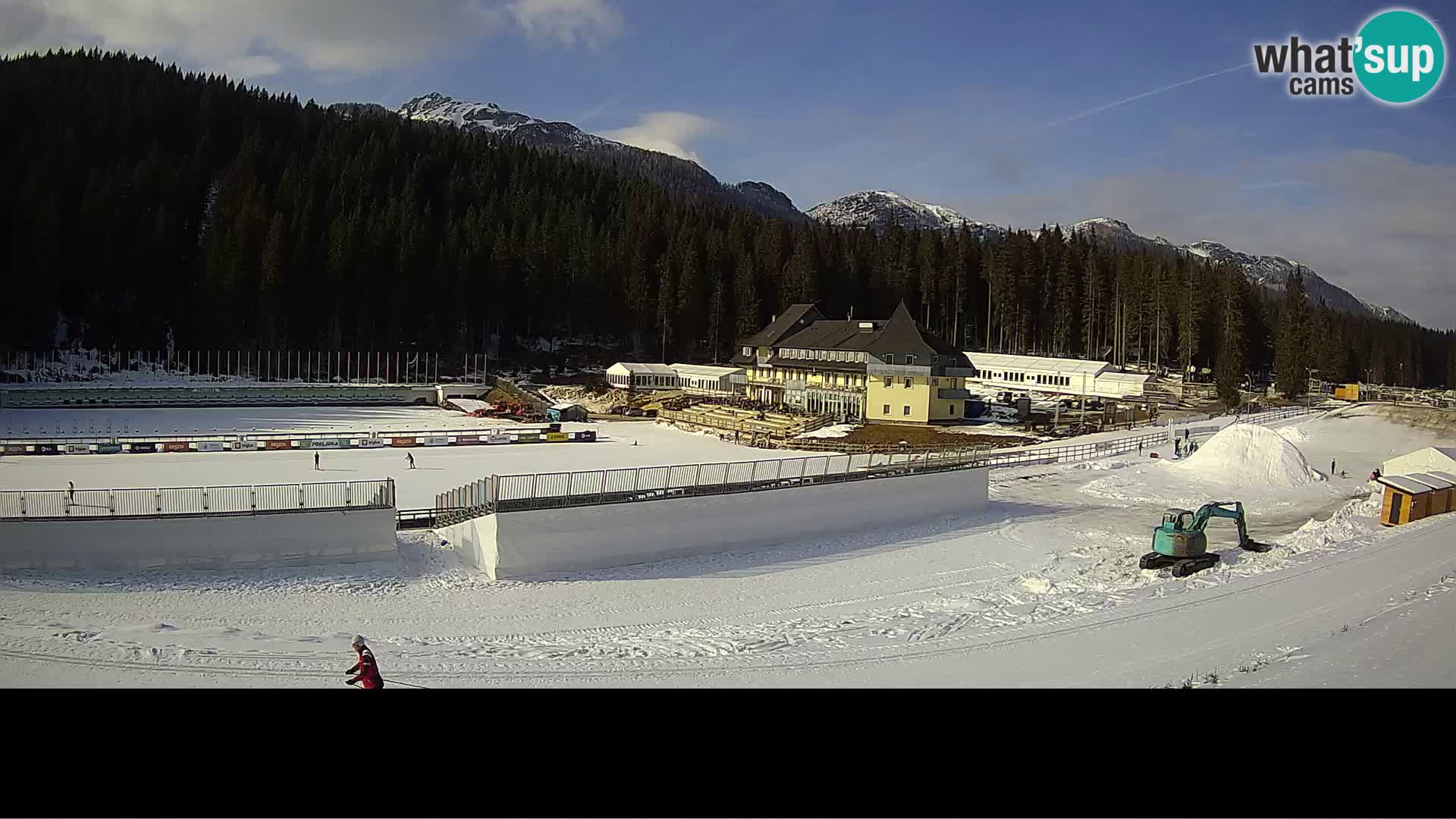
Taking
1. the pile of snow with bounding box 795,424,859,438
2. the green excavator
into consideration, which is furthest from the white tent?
the pile of snow with bounding box 795,424,859,438

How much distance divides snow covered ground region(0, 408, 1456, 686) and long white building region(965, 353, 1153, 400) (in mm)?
32147

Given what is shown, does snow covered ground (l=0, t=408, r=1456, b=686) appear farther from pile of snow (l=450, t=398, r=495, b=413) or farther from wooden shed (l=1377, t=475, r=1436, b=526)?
pile of snow (l=450, t=398, r=495, b=413)

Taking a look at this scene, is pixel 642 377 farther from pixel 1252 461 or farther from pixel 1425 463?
pixel 1425 463

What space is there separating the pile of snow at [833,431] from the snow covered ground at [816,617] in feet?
56.4

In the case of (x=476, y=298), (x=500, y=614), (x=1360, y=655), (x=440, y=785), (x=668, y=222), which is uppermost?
(x=668, y=222)

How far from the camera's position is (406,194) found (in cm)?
7612

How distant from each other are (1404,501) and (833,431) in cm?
2223

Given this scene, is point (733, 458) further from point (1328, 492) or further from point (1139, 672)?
point (1139, 672)

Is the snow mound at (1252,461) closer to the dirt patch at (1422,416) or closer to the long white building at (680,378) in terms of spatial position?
the dirt patch at (1422,416)

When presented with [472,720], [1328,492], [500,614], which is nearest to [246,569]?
[500,614]

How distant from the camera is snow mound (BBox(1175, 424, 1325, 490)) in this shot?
2781 cm

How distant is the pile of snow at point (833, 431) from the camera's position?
128 ft

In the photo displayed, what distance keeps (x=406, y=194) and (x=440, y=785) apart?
7943cm

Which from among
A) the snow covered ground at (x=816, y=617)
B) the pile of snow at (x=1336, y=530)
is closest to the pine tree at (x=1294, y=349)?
the pile of snow at (x=1336, y=530)
